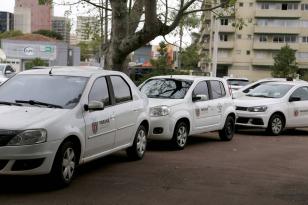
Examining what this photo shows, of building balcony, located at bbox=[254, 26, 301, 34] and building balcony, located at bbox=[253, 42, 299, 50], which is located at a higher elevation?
building balcony, located at bbox=[254, 26, 301, 34]

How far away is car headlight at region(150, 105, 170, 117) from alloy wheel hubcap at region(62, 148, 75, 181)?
3980 mm

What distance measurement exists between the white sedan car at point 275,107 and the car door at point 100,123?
7706mm

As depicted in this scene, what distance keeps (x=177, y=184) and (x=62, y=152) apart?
1762 millimetres

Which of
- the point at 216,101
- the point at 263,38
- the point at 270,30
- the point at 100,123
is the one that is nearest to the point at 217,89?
the point at 216,101

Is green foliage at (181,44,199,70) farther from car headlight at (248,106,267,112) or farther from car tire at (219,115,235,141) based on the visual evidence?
car tire at (219,115,235,141)

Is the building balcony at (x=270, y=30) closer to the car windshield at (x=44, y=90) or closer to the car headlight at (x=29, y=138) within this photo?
the car windshield at (x=44, y=90)

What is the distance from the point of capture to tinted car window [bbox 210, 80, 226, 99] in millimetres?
13531

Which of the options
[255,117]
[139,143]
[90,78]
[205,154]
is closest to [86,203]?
[90,78]

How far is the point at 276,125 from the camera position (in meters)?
16.2

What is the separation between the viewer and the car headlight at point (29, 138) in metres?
6.93

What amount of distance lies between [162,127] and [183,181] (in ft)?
10.7

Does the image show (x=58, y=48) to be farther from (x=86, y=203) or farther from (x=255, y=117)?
(x=86, y=203)

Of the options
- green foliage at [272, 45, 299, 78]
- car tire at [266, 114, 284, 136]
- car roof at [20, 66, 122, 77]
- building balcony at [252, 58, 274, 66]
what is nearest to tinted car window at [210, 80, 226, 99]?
car tire at [266, 114, 284, 136]

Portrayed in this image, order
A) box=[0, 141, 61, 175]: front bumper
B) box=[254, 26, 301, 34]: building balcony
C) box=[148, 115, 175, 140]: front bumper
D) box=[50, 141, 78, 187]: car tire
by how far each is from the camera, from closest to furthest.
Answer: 1. box=[0, 141, 61, 175]: front bumper
2. box=[50, 141, 78, 187]: car tire
3. box=[148, 115, 175, 140]: front bumper
4. box=[254, 26, 301, 34]: building balcony
